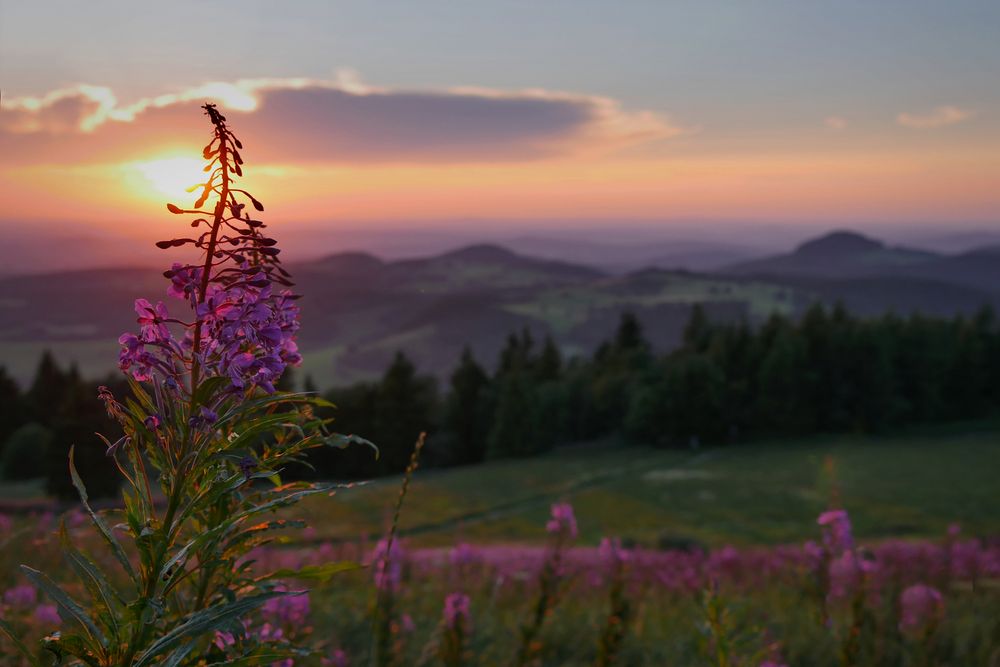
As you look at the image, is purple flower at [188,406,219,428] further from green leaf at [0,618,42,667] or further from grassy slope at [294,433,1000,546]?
grassy slope at [294,433,1000,546]

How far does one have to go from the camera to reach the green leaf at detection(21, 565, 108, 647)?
1.79 meters

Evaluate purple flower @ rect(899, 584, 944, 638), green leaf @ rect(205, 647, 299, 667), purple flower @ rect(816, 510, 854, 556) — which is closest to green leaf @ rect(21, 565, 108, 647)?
green leaf @ rect(205, 647, 299, 667)

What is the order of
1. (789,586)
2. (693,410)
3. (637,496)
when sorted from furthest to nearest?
(693,410) → (637,496) → (789,586)

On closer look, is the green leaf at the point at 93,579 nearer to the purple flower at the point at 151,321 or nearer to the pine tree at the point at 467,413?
the purple flower at the point at 151,321

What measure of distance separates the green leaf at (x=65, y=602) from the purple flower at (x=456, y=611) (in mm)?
3045

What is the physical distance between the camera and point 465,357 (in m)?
76.7

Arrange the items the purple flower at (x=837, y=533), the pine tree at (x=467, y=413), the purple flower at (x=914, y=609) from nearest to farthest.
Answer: the purple flower at (x=837, y=533), the purple flower at (x=914, y=609), the pine tree at (x=467, y=413)

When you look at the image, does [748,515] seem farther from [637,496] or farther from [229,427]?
[229,427]

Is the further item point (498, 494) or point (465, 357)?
point (465, 357)

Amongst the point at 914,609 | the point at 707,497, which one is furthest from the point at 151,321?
the point at 707,497

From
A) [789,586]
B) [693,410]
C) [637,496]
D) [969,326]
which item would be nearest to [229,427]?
[789,586]

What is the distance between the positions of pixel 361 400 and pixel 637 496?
33.0 meters

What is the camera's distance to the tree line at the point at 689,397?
222 feet

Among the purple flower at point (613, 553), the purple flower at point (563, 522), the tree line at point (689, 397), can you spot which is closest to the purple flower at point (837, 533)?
the purple flower at point (613, 553)
